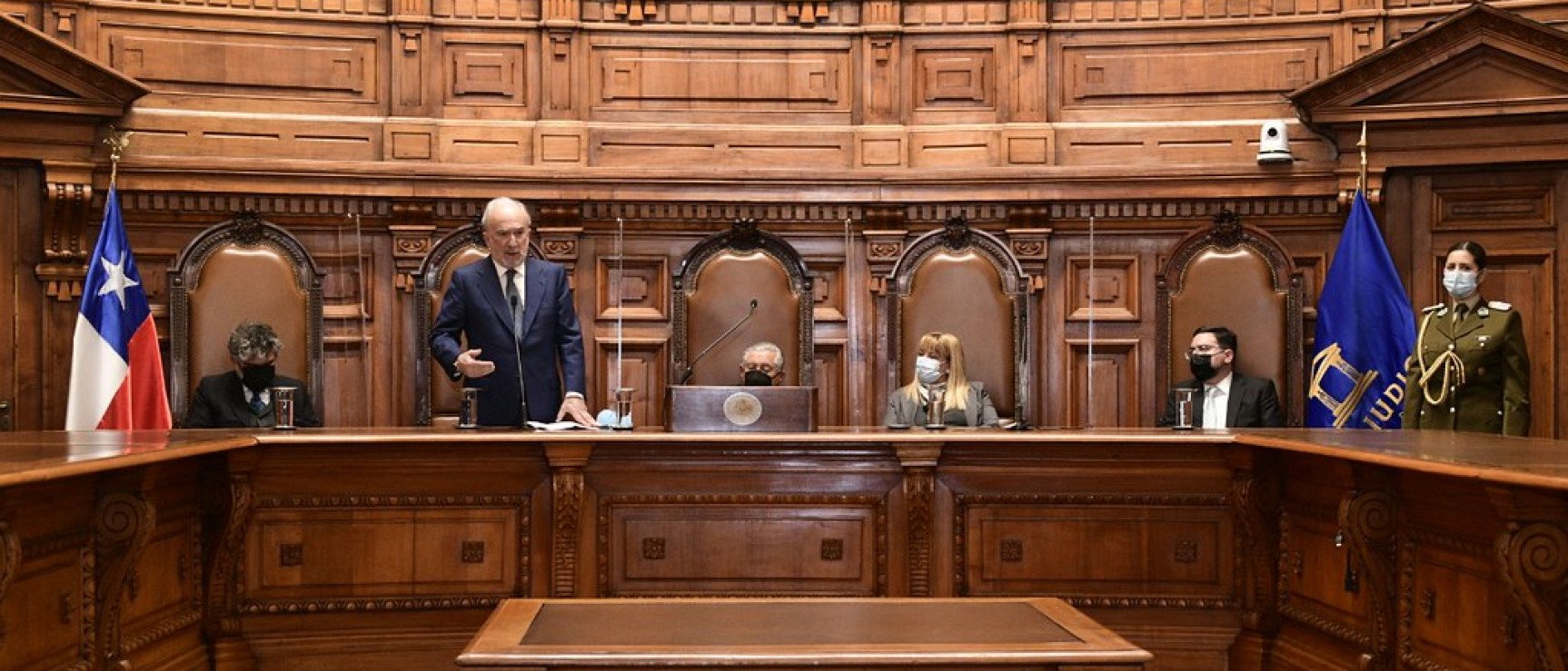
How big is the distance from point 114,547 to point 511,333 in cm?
178

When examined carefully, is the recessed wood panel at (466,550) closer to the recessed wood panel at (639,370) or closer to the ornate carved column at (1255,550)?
the ornate carved column at (1255,550)

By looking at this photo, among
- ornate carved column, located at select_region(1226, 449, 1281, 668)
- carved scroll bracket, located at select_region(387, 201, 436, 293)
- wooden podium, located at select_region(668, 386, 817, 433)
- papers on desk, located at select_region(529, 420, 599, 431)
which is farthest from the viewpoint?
carved scroll bracket, located at select_region(387, 201, 436, 293)

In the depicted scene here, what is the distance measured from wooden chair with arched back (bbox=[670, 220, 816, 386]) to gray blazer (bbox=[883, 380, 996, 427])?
0.81 metres

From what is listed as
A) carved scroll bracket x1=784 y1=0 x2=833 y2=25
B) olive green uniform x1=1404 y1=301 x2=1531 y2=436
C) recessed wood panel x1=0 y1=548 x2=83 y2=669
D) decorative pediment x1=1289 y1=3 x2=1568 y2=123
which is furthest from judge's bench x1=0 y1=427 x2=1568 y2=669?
carved scroll bracket x1=784 y1=0 x2=833 y2=25

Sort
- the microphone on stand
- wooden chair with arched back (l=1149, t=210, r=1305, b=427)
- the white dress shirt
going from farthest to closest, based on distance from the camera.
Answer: wooden chair with arched back (l=1149, t=210, r=1305, b=427), the white dress shirt, the microphone on stand

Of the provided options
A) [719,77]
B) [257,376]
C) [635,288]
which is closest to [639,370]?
[635,288]

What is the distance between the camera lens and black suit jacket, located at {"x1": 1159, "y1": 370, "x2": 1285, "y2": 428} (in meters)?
6.21

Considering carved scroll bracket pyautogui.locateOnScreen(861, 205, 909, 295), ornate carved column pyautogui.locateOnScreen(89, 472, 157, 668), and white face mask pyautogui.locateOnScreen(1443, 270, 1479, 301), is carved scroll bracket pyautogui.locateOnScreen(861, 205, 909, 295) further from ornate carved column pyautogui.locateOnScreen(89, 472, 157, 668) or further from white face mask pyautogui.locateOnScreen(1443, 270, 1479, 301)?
ornate carved column pyautogui.locateOnScreen(89, 472, 157, 668)

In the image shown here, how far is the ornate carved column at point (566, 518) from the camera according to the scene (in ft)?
15.0

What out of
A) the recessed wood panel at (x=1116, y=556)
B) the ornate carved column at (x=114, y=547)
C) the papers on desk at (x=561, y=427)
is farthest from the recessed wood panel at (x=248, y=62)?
the recessed wood panel at (x=1116, y=556)

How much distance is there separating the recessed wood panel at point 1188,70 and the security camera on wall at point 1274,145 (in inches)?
9.4

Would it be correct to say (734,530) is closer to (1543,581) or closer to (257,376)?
(1543,581)

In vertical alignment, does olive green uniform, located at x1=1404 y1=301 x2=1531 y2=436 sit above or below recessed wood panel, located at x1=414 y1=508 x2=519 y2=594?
above

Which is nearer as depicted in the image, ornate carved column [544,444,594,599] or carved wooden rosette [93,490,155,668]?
carved wooden rosette [93,490,155,668]
